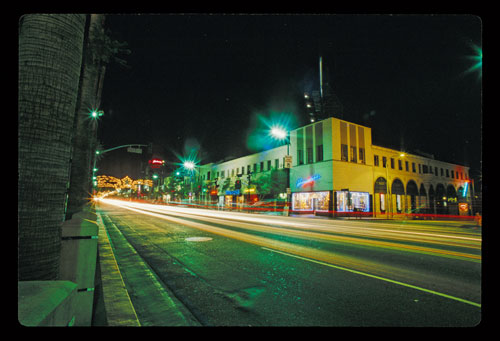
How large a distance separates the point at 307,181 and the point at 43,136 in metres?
32.7

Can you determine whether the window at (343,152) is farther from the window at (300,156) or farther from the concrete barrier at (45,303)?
the concrete barrier at (45,303)

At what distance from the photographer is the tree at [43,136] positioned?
110 inches

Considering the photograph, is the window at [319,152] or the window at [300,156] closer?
the window at [319,152]

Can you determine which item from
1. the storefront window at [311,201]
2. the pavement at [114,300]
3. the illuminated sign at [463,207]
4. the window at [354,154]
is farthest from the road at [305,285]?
the window at [354,154]

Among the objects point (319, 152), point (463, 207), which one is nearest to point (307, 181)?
point (319, 152)

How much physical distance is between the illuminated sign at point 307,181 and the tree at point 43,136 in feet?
103

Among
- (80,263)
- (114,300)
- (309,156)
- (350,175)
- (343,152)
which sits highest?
(343,152)

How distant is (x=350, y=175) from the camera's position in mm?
32469

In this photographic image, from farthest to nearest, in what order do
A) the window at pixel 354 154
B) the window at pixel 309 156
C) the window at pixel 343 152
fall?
the window at pixel 309 156 → the window at pixel 354 154 → the window at pixel 343 152

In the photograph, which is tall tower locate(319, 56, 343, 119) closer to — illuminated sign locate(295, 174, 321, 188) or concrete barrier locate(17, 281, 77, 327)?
illuminated sign locate(295, 174, 321, 188)

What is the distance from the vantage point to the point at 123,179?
101 meters

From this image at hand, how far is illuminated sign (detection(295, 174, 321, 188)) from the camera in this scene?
108ft

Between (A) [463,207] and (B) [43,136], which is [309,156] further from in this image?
(B) [43,136]

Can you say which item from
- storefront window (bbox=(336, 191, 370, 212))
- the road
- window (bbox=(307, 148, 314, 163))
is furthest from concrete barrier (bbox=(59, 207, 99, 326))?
window (bbox=(307, 148, 314, 163))
